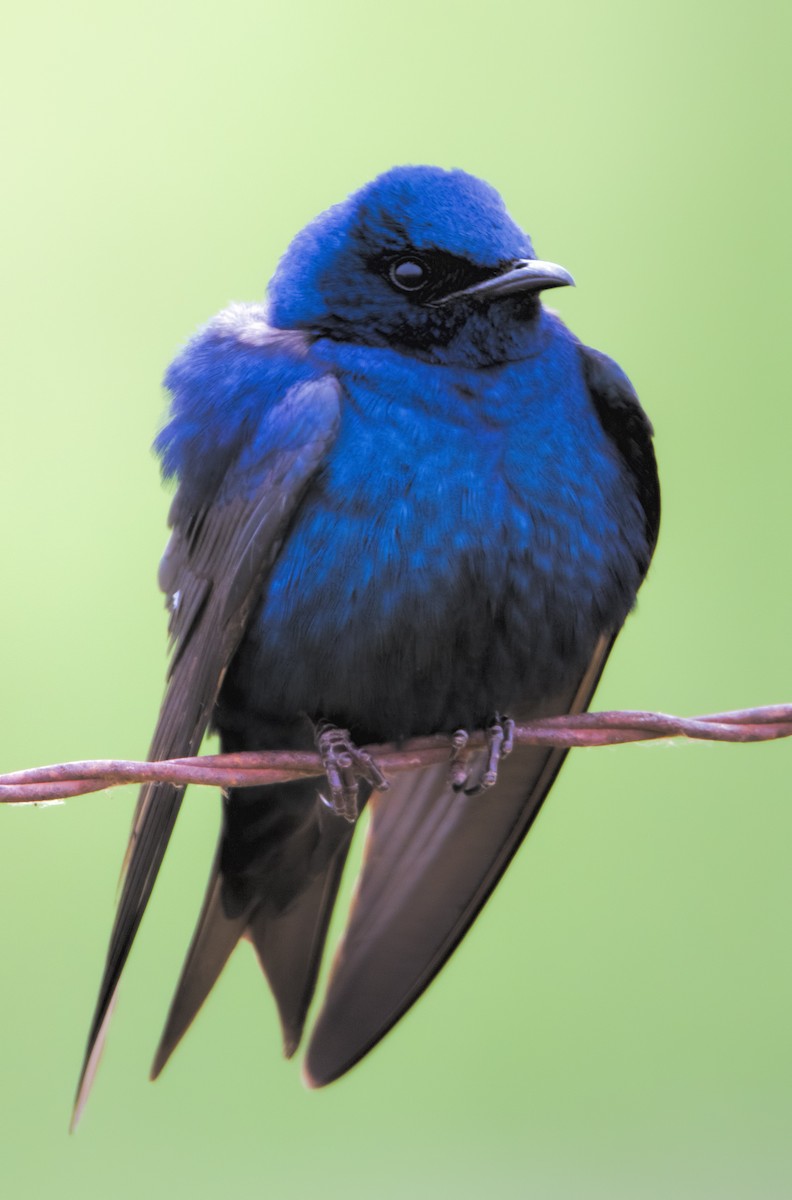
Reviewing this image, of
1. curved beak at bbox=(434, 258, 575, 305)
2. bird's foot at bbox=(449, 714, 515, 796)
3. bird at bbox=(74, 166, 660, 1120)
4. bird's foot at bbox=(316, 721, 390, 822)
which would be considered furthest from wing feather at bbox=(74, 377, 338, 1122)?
bird's foot at bbox=(449, 714, 515, 796)

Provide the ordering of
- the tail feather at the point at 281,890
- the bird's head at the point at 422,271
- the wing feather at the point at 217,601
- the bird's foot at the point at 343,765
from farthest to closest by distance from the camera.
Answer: the tail feather at the point at 281,890, the bird's head at the point at 422,271, the bird's foot at the point at 343,765, the wing feather at the point at 217,601

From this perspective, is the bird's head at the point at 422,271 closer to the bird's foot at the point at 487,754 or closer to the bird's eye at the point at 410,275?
the bird's eye at the point at 410,275

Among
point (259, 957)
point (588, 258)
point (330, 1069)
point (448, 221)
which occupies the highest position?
point (588, 258)

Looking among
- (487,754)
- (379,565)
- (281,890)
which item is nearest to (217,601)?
(379,565)

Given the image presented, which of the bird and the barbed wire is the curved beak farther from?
the barbed wire

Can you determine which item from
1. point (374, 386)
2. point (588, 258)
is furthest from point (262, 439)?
point (588, 258)

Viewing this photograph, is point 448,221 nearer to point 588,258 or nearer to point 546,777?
point 546,777

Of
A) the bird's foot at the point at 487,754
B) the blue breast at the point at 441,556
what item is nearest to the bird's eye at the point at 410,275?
the blue breast at the point at 441,556
